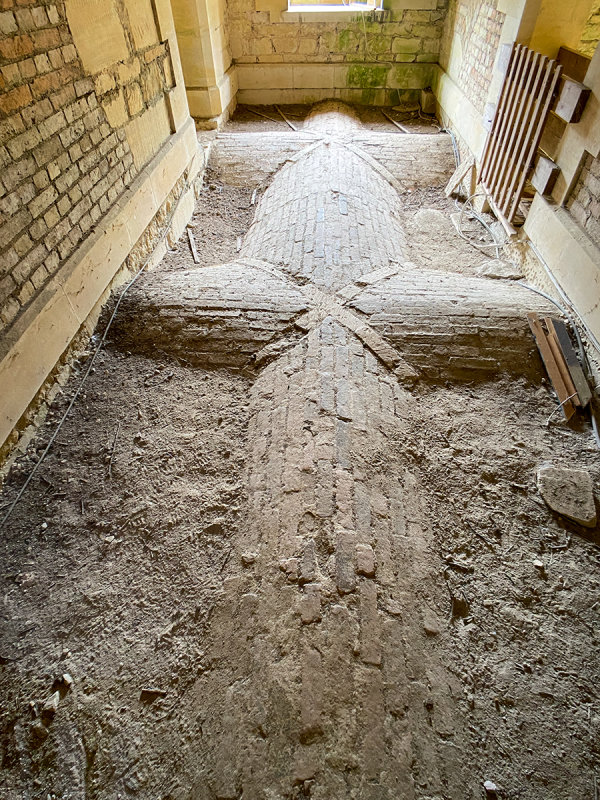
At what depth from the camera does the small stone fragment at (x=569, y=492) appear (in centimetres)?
253

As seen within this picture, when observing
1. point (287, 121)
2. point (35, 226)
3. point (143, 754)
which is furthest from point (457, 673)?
point (287, 121)

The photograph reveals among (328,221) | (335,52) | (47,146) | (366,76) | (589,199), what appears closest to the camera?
(47,146)

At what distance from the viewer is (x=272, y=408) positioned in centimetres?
299

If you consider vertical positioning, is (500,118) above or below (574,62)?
below

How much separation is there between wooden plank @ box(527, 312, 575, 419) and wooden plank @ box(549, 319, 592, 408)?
0.25 ft

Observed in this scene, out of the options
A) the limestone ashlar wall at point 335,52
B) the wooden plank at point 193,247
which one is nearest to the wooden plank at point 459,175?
the wooden plank at point 193,247

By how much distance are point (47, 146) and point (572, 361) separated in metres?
3.95

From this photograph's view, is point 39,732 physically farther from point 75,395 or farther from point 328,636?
point 75,395

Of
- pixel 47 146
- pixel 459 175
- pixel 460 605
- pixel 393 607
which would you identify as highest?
pixel 47 146

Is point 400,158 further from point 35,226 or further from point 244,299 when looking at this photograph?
point 35,226

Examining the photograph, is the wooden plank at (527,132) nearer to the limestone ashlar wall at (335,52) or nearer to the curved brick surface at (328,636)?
the curved brick surface at (328,636)

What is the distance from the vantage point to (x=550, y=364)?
3305 mm

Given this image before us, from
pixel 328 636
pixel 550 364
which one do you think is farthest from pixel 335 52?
pixel 328 636

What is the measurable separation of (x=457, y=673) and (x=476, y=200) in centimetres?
595
